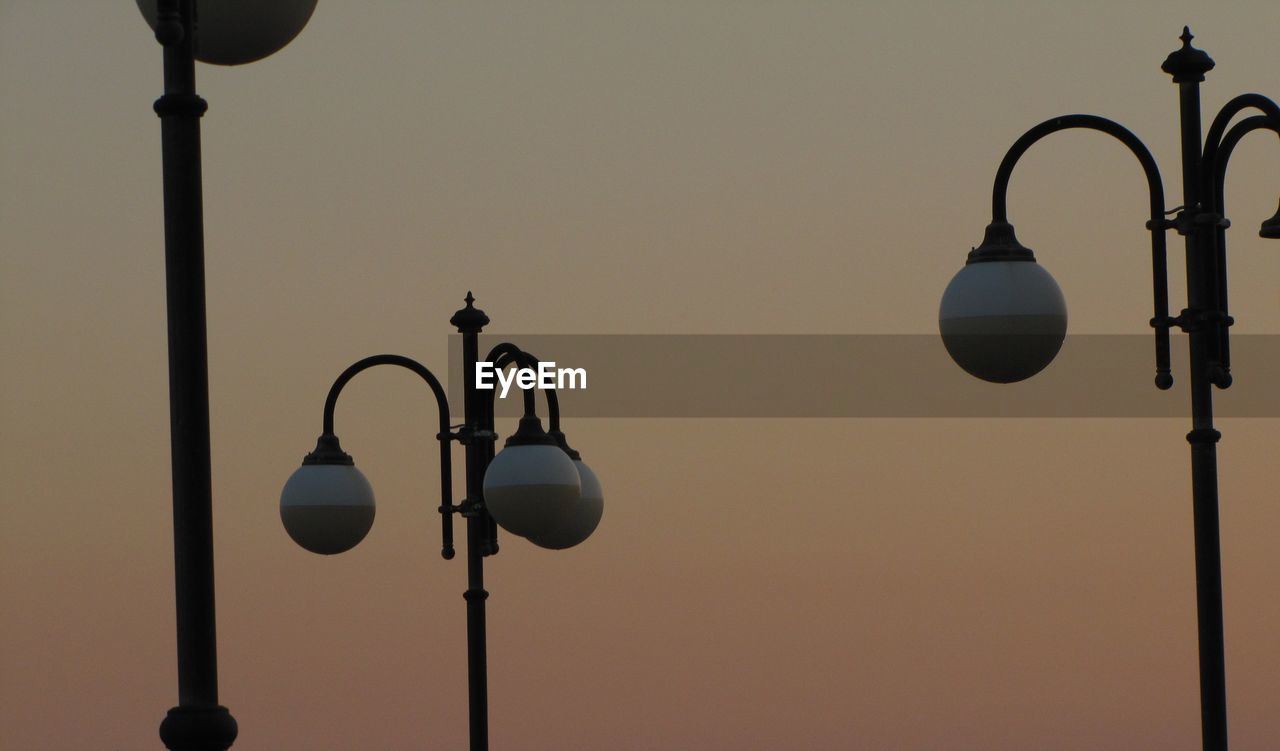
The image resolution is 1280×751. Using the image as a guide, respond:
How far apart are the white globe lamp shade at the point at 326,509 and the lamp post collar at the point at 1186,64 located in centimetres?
645

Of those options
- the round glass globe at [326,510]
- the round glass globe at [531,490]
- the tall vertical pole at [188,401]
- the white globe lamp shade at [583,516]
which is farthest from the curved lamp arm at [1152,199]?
the round glass globe at [326,510]

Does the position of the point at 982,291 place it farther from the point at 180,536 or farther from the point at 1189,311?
the point at 180,536

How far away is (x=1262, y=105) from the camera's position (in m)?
9.84

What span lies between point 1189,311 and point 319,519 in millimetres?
6347

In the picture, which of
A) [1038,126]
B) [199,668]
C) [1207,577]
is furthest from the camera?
[1038,126]

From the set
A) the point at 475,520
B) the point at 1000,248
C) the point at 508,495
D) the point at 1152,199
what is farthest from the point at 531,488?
the point at 1152,199

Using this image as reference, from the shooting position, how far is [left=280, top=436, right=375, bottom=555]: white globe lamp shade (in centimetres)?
1362

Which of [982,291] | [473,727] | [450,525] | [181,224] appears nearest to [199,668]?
[181,224]

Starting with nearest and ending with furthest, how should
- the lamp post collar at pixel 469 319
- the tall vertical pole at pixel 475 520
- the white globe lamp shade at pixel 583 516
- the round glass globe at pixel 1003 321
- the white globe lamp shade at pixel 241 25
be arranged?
the white globe lamp shade at pixel 241 25, the round glass globe at pixel 1003 321, the white globe lamp shade at pixel 583 516, the tall vertical pole at pixel 475 520, the lamp post collar at pixel 469 319

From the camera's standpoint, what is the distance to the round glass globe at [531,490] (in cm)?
1206

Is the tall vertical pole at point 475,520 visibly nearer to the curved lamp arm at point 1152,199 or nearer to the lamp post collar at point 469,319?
the lamp post collar at point 469,319

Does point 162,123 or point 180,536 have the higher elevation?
point 162,123

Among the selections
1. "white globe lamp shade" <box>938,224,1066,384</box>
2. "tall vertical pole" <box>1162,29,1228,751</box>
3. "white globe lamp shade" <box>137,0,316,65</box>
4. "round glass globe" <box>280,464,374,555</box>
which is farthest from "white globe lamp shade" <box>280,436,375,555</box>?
"white globe lamp shade" <box>137,0,316,65</box>

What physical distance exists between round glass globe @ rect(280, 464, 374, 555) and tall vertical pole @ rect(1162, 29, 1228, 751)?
20.3ft
